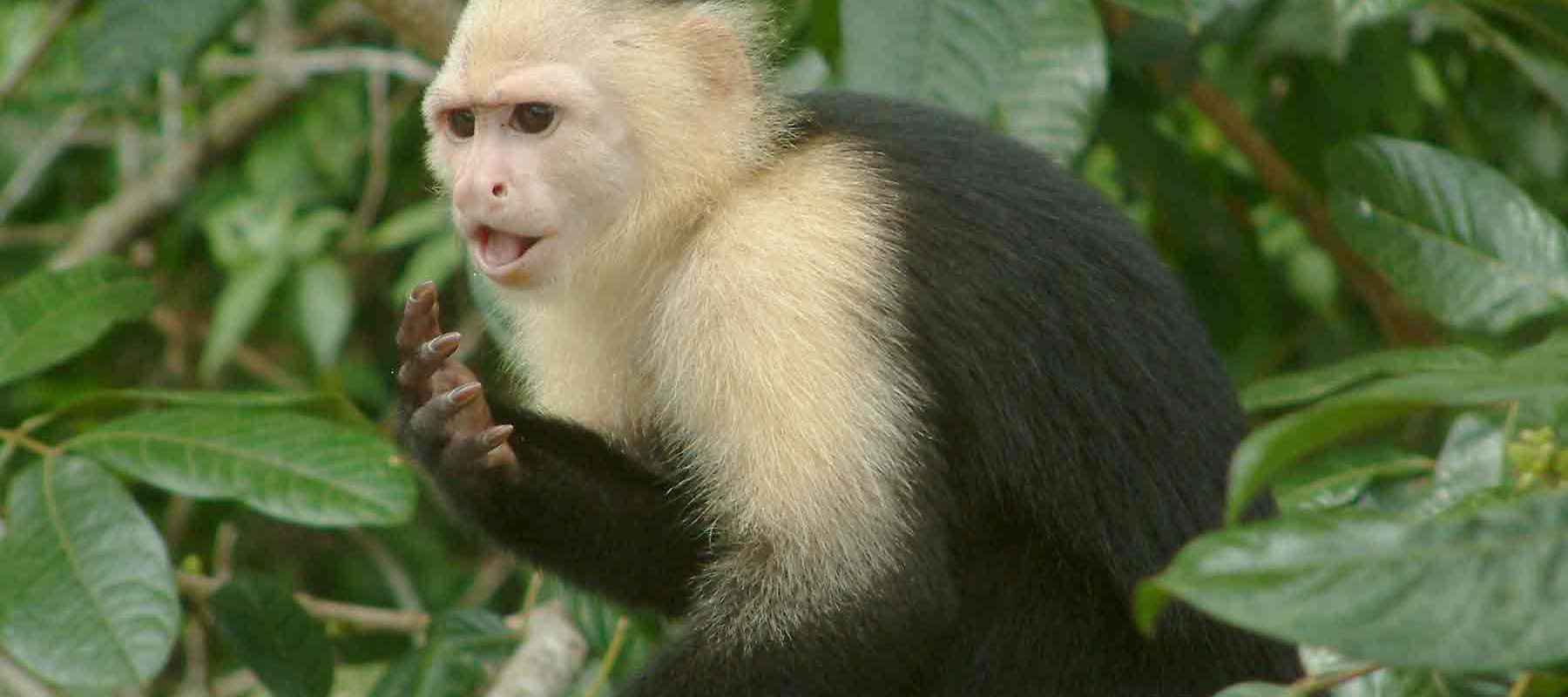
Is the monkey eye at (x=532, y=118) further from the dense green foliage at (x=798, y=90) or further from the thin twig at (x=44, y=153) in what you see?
the thin twig at (x=44, y=153)

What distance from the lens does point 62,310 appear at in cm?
300

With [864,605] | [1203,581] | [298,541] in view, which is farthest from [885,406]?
[298,541]

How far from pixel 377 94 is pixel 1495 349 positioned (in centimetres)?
287

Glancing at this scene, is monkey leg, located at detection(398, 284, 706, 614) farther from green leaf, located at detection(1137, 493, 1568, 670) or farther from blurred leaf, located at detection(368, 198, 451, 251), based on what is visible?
green leaf, located at detection(1137, 493, 1568, 670)

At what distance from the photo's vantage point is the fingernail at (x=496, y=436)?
267 centimetres

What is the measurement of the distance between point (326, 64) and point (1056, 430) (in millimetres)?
2739

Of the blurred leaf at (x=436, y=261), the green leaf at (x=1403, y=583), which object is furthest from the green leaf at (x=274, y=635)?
the green leaf at (x=1403, y=583)

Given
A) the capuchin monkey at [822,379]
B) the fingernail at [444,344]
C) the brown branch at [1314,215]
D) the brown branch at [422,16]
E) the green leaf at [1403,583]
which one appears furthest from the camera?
the brown branch at [1314,215]

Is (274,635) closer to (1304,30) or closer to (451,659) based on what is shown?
(451,659)

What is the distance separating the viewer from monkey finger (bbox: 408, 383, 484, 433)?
2.66 m

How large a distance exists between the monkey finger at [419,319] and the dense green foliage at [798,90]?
20 centimetres

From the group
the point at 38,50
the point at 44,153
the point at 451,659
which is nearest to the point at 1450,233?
the point at 451,659

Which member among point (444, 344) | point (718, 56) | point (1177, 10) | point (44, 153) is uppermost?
point (1177, 10)

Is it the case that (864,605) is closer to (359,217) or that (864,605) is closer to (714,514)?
(714,514)
